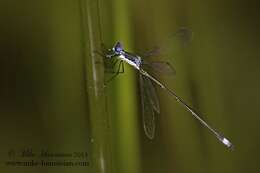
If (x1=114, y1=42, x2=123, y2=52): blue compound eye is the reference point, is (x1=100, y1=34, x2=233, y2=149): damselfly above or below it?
below

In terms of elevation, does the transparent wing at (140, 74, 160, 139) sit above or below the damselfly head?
below

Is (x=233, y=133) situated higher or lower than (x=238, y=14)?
lower

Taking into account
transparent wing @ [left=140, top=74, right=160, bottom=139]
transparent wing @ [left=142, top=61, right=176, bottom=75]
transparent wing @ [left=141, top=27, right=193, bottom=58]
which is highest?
transparent wing @ [left=141, top=27, right=193, bottom=58]

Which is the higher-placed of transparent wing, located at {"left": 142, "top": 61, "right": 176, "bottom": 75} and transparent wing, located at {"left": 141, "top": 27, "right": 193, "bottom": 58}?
transparent wing, located at {"left": 141, "top": 27, "right": 193, "bottom": 58}

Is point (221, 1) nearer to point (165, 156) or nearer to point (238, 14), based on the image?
point (238, 14)

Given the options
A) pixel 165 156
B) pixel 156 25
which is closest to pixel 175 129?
pixel 165 156

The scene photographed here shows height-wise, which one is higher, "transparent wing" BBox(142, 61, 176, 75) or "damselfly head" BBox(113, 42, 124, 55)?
"damselfly head" BBox(113, 42, 124, 55)
